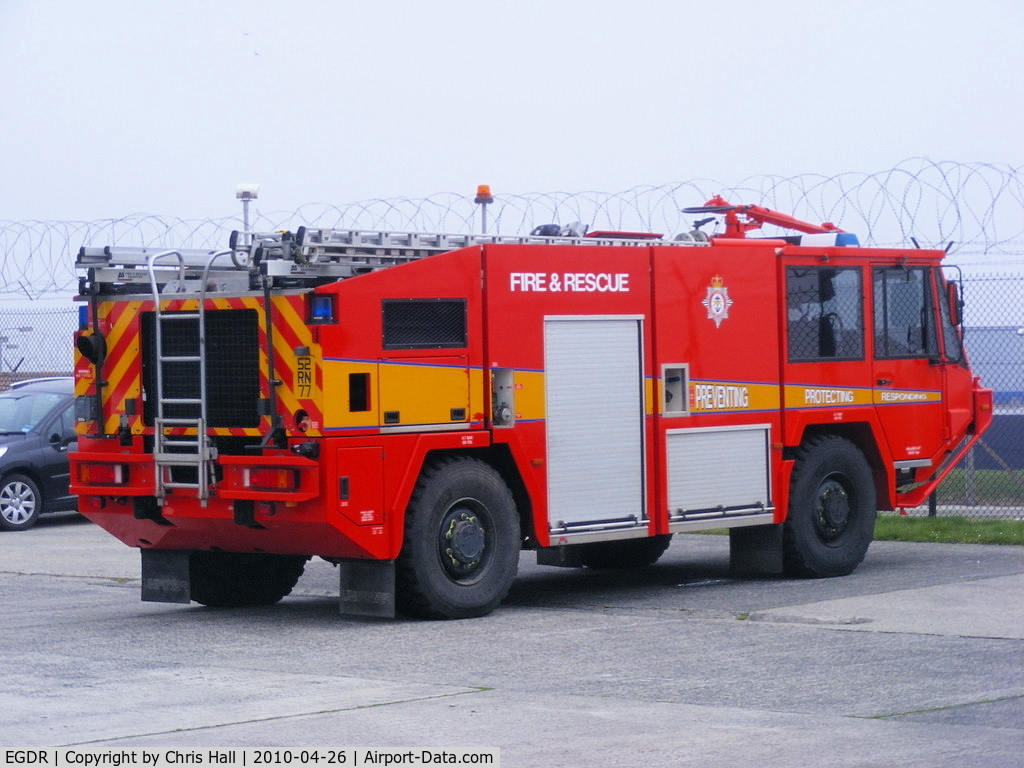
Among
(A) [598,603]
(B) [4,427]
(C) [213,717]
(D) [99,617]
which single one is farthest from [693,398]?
(B) [4,427]

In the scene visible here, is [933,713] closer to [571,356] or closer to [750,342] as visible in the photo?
[571,356]

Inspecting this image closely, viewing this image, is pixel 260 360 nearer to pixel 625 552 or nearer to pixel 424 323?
pixel 424 323

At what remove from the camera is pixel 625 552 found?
1402 cm

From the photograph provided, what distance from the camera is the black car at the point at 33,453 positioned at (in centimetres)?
1930

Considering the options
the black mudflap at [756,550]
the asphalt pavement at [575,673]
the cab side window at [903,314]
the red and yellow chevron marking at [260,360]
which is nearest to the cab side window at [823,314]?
the cab side window at [903,314]

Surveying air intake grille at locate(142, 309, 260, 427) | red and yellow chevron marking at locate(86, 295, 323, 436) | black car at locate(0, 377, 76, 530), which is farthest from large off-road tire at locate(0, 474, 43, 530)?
air intake grille at locate(142, 309, 260, 427)

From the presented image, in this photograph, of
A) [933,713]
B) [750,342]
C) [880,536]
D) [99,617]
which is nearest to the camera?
[933,713]

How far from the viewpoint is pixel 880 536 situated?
16.1 m

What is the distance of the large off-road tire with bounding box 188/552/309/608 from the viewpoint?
11617mm

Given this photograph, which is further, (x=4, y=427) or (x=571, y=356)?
(x=4, y=427)

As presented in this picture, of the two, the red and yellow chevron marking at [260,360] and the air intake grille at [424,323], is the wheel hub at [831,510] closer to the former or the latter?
the air intake grille at [424,323]

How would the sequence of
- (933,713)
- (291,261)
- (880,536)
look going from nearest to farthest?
(933,713)
(291,261)
(880,536)

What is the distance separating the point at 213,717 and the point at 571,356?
4662 mm

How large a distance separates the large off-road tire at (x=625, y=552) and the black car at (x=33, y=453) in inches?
302
